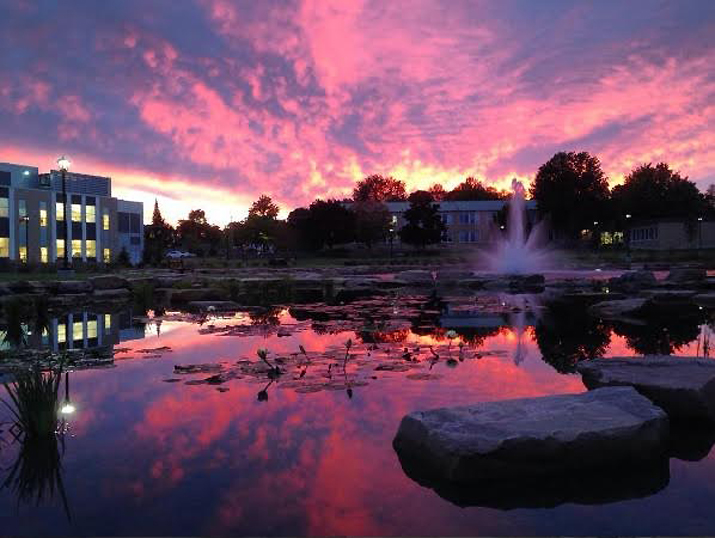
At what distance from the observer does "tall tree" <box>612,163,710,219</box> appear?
9344 centimetres

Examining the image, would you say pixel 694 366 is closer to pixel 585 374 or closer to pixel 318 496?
pixel 585 374

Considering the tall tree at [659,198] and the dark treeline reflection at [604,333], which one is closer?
the dark treeline reflection at [604,333]

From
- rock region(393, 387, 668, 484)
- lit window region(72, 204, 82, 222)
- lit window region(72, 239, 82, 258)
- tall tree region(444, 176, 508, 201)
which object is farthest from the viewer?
tall tree region(444, 176, 508, 201)

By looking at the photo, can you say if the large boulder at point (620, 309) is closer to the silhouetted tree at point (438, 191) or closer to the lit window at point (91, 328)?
the lit window at point (91, 328)

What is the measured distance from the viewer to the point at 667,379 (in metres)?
6.43

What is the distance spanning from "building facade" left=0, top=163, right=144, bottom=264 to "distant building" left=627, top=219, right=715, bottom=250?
62154mm

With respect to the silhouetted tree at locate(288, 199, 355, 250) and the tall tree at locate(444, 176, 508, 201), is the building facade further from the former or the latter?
the tall tree at locate(444, 176, 508, 201)

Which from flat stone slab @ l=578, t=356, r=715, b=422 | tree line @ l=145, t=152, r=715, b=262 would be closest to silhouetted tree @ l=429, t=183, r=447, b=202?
tree line @ l=145, t=152, r=715, b=262

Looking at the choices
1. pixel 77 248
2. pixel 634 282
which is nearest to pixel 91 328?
pixel 634 282

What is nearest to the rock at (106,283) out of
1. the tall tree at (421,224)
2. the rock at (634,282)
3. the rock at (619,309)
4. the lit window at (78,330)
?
the lit window at (78,330)

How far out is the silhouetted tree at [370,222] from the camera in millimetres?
81688

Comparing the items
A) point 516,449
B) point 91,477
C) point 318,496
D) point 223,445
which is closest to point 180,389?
point 223,445

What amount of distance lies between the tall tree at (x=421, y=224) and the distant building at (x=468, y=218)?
15.4 meters

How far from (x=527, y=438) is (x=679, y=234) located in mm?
77501
